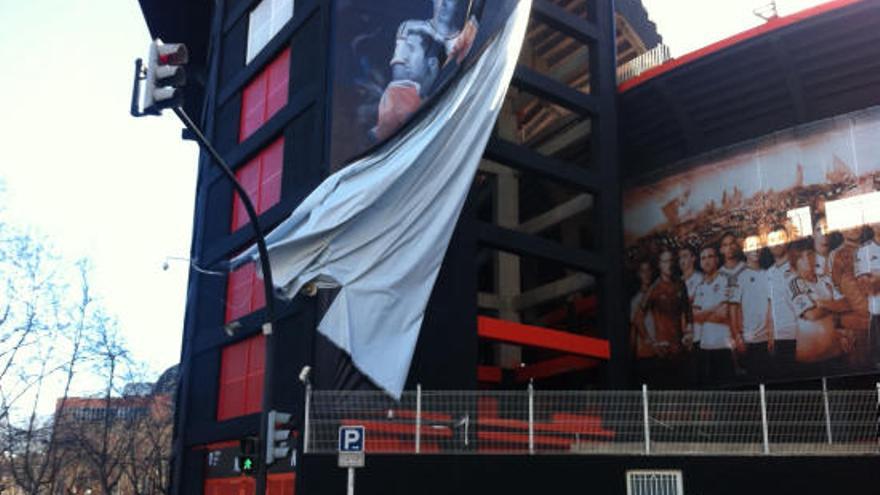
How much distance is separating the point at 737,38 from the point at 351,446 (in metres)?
21.3

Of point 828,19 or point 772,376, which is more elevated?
point 828,19

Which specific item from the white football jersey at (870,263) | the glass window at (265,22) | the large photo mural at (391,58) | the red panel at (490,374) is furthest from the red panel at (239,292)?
the white football jersey at (870,263)

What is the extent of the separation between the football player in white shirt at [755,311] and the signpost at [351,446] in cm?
1700

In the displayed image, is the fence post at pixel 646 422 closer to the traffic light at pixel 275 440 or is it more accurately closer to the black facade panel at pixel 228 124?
the traffic light at pixel 275 440

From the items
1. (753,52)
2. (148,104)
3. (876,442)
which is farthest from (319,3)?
(876,442)

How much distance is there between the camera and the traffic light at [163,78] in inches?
429

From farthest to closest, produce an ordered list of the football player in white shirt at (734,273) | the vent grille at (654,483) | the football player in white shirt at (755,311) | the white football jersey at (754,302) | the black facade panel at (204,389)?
1. the black facade panel at (204,389)
2. the football player in white shirt at (734,273)
3. the white football jersey at (754,302)
4. the football player in white shirt at (755,311)
5. the vent grille at (654,483)

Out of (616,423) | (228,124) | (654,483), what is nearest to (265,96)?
(228,124)

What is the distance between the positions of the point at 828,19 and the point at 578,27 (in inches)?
348

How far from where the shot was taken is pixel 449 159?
80.3 ft

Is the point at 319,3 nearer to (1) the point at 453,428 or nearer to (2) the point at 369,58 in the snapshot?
(2) the point at 369,58

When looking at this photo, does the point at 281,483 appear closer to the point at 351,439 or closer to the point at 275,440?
the point at 275,440

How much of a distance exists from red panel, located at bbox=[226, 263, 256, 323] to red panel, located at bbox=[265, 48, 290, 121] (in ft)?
18.7

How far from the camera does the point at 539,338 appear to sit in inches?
1069
